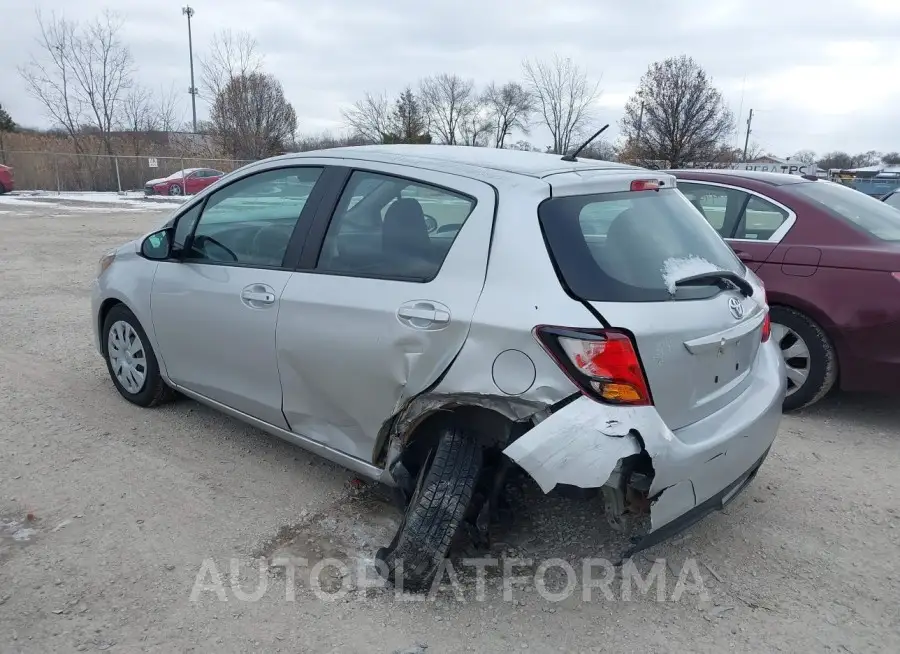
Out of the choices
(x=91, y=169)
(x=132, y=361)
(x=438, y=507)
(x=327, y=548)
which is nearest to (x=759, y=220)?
(x=438, y=507)

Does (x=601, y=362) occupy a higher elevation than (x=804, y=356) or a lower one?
higher

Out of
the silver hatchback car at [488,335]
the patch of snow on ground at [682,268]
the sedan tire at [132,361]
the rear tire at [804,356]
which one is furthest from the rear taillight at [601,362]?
the sedan tire at [132,361]

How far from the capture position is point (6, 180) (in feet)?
89.8

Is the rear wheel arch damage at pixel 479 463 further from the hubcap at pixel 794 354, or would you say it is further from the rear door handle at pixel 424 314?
the hubcap at pixel 794 354

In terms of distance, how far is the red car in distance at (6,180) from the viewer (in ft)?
89.2

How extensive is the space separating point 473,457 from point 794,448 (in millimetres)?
2436

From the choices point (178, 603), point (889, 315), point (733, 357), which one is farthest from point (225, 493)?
point (889, 315)

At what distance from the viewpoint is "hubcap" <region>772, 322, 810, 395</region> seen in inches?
178

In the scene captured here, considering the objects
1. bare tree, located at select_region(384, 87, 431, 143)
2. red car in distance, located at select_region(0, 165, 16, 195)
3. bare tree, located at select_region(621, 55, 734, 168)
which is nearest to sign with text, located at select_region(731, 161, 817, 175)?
bare tree, located at select_region(621, 55, 734, 168)

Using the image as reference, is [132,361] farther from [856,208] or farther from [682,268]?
[856,208]

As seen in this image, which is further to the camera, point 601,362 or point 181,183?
point 181,183

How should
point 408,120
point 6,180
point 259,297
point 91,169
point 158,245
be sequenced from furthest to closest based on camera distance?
point 408,120
point 91,169
point 6,180
point 158,245
point 259,297

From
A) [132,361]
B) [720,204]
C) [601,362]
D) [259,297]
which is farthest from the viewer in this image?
[720,204]

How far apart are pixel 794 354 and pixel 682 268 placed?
2.23 m
